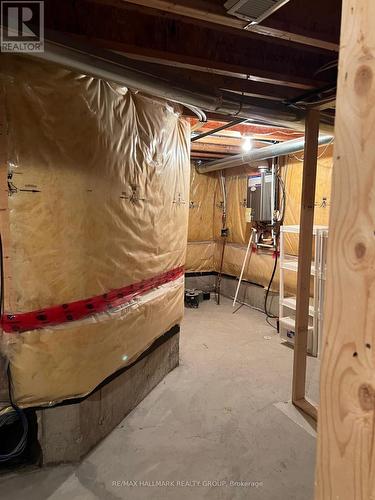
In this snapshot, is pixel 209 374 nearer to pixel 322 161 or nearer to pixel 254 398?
pixel 254 398

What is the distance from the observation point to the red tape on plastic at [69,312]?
66.2 inches

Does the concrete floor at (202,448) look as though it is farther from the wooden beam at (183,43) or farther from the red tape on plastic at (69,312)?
the wooden beam at (183,43)

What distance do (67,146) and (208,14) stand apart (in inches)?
35.2

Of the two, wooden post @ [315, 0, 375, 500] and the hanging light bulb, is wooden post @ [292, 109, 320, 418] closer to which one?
the hanging light bulb

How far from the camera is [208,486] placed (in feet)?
5.79

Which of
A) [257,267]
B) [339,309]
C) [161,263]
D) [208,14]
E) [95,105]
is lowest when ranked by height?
[257,267]

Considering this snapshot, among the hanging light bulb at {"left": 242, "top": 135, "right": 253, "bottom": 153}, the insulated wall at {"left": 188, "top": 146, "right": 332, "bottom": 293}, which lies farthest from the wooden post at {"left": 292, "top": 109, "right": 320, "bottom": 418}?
the insulated wall at {"left": 188, "top": 146, "right": 332, "bottom": 293}

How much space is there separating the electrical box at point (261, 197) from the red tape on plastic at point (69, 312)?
9.10 feet

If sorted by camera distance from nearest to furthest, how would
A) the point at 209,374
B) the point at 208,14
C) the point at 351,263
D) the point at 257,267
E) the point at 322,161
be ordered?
1. the point at 351,263
2. the point at 208,14
3. the point at 209,374
4. the point at 322,161
5. the point at 257,267

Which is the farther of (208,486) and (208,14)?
(208,486)

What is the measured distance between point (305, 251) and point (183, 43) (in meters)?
1.56

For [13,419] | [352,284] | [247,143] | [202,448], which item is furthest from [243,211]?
[352,284]

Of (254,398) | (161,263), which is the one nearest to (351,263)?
(161,263)

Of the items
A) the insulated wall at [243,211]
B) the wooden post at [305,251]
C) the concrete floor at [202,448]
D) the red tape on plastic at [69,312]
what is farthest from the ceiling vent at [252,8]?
the insulated wall at [243,211]
